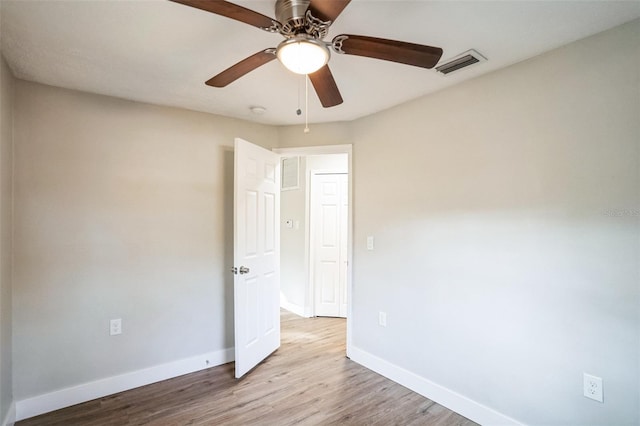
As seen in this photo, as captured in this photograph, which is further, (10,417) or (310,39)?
(10,417)

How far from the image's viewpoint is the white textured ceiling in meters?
1.47

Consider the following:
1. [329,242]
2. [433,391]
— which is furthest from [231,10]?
[329,242]

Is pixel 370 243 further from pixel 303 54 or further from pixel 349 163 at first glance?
pixel 303 54

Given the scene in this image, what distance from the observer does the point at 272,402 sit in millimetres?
2389

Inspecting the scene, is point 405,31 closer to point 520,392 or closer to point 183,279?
point 520,392

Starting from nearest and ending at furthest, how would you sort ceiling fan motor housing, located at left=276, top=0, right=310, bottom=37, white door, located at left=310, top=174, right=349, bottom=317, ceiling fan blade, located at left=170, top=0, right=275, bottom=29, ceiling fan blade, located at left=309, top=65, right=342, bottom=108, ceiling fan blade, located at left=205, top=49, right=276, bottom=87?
ceiling fan blade, located at left=170, top=0, right=275, bottom=29
ceiling fan motor housing, located at left=276, top=0, right=310, bottom=37
ceiling fan blade, located at left=205, top=49, right=276, bottom=87
ceiling fan blade, located at left=309, top=65, right=342, bottom=108
white door, located at left=310, top=174, right=349, bottom=317

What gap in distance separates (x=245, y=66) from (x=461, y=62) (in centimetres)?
132

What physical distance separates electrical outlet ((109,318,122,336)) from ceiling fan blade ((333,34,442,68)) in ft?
8.45

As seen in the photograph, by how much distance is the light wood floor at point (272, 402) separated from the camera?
218 cm

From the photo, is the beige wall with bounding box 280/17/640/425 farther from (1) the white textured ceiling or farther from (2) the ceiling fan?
(2) the ceiling fan

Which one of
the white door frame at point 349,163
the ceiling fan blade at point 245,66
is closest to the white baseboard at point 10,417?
the ceiling fan blade at point 245,66

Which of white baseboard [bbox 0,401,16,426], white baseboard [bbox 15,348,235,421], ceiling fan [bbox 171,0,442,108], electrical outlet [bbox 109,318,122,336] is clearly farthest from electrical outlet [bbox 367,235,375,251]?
white baseboard [bbox 0,401,16,426]

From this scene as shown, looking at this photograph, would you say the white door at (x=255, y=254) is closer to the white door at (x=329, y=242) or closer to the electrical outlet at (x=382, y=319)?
the electrical outlet at (x=382, y=319)

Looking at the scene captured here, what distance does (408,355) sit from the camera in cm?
265
